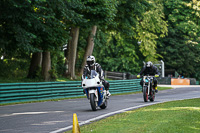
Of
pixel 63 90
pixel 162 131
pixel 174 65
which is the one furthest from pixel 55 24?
pixel 174 65

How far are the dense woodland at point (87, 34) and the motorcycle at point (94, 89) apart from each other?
8.84 m

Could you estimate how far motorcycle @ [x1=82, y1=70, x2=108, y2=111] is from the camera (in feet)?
42.9

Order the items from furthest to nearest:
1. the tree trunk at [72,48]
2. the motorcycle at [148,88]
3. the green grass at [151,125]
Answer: the tree trunk at [72,48], the motorcycle at [148,88], the green grass at [151,125]

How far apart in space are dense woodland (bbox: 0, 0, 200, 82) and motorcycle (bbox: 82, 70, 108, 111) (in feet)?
29.0

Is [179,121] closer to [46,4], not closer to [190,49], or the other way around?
[46,4]

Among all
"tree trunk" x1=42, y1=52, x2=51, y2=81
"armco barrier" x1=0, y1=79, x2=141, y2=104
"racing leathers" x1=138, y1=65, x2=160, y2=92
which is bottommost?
"armco barrier" x1=0, y1=79, x2=141, y2=104

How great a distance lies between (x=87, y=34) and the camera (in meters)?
35.1

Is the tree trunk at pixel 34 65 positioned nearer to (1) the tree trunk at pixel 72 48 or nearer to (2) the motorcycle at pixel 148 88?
(1) the tree trunk at pixel 72 48

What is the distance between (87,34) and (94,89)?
2215 cm

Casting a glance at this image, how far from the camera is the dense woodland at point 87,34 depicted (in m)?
23.2

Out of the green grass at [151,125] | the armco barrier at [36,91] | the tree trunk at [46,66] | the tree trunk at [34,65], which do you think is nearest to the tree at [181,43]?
the tree trunk at [34,65]

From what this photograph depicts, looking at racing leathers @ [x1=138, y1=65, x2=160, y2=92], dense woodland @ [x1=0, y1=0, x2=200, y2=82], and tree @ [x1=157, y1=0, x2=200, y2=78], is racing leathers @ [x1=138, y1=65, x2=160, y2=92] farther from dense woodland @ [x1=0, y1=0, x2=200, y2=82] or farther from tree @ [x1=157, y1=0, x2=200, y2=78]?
tree @ [x1=157, y1=0, x2=200, y2=78]

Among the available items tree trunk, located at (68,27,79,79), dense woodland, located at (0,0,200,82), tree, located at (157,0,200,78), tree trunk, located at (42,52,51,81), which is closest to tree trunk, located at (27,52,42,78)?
dense woodland, located at (0,0,200,82)

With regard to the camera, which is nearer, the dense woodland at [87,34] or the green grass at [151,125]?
the green grass at [151,125]
